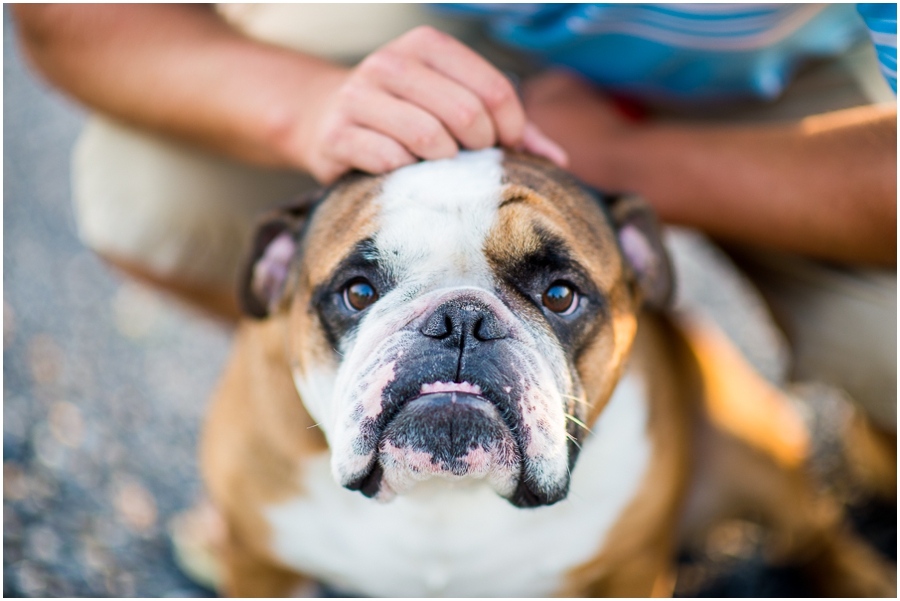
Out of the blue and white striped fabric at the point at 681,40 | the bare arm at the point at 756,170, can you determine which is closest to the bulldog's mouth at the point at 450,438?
the bare arm at the point at 756,170

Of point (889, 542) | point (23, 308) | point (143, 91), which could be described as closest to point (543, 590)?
point (889, 542)

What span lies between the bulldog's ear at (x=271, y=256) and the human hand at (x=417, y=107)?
21 cm

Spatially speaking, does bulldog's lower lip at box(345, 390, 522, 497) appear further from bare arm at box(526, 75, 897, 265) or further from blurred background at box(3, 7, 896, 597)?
blurred background at box(3, 7, 896, 597)

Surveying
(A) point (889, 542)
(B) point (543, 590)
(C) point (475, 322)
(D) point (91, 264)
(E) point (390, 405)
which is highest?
(C) point (475, 322)

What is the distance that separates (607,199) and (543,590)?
3.29 feet

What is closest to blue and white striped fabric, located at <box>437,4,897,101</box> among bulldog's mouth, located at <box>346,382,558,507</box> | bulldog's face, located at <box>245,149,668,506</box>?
bulldog's face, located at <box>245,149,668,506</box>

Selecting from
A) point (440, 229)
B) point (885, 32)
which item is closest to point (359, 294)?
point (440, 229)

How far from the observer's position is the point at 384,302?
147 centimetres

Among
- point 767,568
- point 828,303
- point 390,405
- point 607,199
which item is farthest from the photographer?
point 767,568

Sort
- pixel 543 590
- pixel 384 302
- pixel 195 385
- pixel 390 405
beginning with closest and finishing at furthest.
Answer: pixel 390 405 → pixel 384 302 → pixel 543 590 → pixel 195 385

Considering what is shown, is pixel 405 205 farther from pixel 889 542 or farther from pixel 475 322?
pixel 889 542

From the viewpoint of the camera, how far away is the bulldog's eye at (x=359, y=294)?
A: 154cm

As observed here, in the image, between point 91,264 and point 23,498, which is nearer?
point 23,498

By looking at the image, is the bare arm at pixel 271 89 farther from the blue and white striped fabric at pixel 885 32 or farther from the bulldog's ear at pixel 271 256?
the blue and white striped fabric at pixel 885 32
